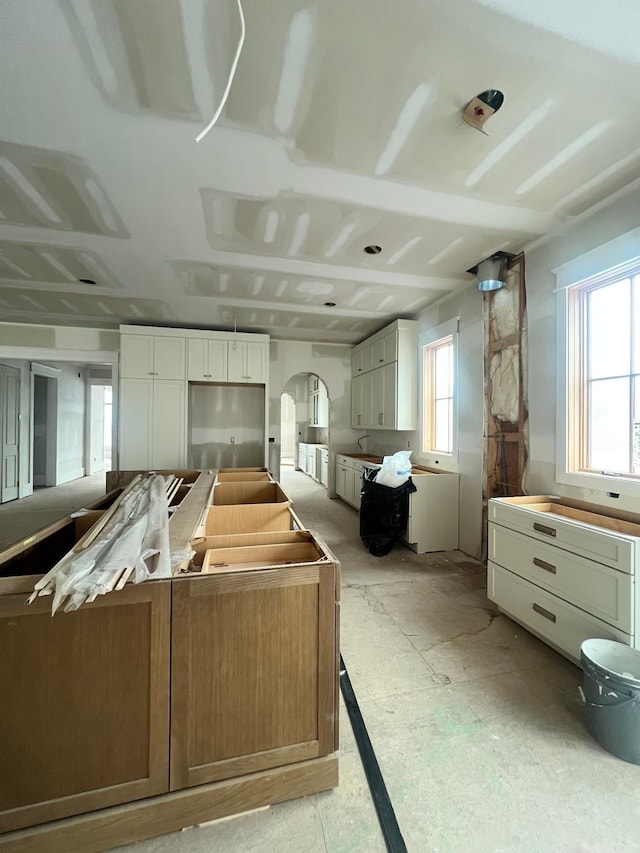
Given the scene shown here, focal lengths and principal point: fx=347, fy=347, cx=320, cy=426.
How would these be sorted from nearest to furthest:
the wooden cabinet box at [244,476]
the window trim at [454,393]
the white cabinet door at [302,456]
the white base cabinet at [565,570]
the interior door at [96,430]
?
the white base cabinet at [565,570] < the wooden cabinet box at [244,476] < the window trim at [454,393] < the interior door at [96,430] < the white cabinet door at [302,456]

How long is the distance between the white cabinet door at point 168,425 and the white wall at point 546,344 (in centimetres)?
412

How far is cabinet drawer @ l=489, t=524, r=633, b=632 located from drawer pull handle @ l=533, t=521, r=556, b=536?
0.23ft

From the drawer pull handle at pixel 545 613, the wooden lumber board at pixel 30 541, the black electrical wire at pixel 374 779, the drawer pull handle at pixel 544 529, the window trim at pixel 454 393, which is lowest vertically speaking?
the black electrical wire at pixel 374 779

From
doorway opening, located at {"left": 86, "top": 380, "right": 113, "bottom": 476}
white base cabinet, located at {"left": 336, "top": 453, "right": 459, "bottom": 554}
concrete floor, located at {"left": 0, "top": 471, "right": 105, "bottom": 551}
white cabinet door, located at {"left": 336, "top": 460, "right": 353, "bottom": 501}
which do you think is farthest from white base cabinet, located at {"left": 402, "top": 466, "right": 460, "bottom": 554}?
doorway opening, located at {"left": 86, "top": 380, "right": 113, "bottom": 476}

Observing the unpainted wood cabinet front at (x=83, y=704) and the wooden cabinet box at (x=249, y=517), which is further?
the wooden cabinet box at (x=249, y=517)

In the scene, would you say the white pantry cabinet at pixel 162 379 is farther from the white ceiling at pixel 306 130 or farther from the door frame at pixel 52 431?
the door frame at pixel 52 431

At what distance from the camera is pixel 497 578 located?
2.42 m

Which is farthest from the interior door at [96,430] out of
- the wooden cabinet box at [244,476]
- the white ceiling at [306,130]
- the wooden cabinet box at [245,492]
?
the wooden cabinet box at [245,492]

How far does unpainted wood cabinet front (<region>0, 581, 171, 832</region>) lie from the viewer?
3.41 ft

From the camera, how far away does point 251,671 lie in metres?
1.21

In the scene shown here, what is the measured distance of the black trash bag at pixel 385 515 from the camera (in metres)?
3.55

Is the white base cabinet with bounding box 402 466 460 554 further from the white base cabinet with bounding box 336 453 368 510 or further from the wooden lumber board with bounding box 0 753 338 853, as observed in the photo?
the wooden lumber board with bounding box 0 753 338 853

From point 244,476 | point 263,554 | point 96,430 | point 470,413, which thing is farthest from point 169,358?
point 96,430

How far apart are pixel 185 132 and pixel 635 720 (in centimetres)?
326
